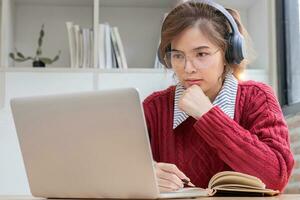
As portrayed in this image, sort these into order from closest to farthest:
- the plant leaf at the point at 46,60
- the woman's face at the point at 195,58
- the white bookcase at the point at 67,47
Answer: the woman's face at the point at 195,58 < the white bookcase at the point at 67,47 < the plant leaf at the point at 46,60

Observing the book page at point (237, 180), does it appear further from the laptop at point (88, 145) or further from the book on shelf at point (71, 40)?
the book on shelf at point (71, 40)

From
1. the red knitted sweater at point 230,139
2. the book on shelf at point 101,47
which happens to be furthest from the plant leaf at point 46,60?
the red knitted sweater at point 230,139

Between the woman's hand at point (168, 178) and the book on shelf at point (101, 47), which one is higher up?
the book on shelf at point (101, 47)

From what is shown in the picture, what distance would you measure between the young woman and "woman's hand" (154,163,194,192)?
0.12m

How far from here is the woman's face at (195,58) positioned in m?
1.34

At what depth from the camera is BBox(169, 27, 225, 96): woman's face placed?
134 cm

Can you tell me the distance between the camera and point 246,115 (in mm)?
1381

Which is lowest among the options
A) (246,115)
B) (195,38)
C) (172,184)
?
(172,184)

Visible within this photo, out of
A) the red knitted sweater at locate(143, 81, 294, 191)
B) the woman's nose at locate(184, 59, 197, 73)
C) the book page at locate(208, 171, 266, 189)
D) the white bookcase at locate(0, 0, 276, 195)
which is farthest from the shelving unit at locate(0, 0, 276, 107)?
the book page at locate(208, 171, 266, 189)

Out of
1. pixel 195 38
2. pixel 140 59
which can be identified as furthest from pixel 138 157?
pixel 140 59

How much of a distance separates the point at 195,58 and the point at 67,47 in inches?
63.4

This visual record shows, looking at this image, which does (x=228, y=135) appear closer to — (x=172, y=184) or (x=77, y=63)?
(x=172, y=184)

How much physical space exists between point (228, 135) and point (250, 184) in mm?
215

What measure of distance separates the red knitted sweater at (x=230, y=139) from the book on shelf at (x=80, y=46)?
114cm
